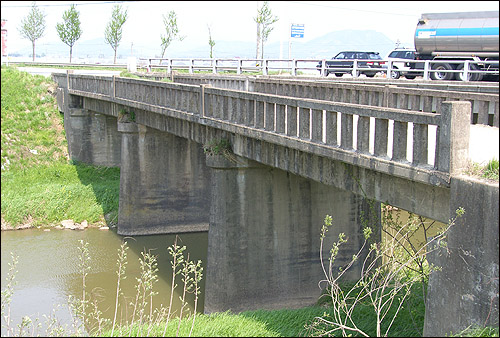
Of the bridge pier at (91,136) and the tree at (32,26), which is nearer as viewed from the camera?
the bridge pier at (91,136)

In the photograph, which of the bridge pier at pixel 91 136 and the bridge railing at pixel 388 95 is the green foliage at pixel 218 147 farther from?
the bridge pier at pixel 91 136

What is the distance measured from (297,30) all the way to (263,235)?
2653cm

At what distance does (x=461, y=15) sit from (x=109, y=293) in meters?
17.5

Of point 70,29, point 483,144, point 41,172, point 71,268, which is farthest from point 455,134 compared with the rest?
point 70,29

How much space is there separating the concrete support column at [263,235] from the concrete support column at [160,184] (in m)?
8.36

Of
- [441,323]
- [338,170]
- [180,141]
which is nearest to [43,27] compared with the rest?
[180,141]

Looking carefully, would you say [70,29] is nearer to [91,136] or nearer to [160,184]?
[91,136]

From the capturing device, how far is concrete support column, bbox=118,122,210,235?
2358 cm

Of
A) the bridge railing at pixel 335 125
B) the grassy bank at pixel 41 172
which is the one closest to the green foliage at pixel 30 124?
the grassy bank at pixel 41 172

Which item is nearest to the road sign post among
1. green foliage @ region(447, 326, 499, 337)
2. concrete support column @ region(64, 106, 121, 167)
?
concrete support column @ region(64, 106, 121, 167)

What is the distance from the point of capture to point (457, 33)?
84.4 ft

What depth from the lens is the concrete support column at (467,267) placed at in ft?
24.5

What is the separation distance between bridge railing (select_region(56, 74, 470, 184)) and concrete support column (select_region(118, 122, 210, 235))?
4.29 metres

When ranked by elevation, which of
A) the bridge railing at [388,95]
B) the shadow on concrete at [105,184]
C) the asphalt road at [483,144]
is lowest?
the shadow on concrete at [105,184]
